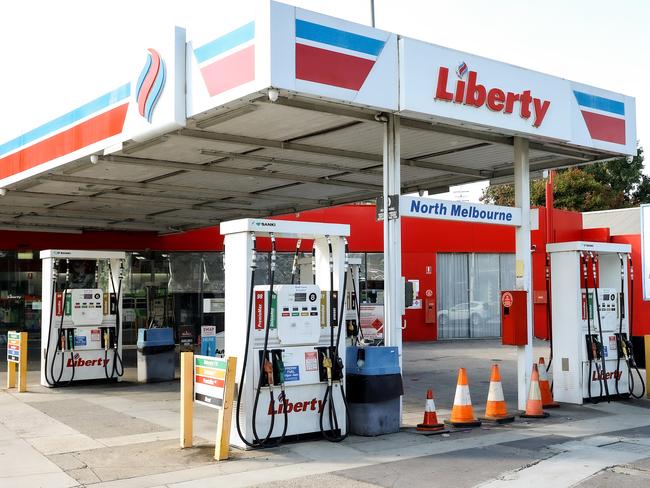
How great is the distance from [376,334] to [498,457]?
10.3m

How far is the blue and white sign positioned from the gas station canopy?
115cm

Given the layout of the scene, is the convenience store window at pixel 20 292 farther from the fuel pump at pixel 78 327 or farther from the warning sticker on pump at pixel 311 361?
the warning sticker on pump at pixel 311 361

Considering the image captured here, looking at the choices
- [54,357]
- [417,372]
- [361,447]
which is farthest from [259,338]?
[417,372]

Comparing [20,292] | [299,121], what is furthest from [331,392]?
[20,292]

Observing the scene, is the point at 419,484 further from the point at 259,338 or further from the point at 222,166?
→ the point at 222,166

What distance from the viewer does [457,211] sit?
36.8 feet

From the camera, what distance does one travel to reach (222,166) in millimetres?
14547

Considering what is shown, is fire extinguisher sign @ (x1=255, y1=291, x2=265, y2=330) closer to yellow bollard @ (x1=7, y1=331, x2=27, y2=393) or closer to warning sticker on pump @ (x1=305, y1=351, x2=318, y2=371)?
warning sticker on pump @ (x1=305, y1=351, x2=318, y2=371)

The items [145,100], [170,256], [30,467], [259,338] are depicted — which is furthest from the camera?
[170,256]

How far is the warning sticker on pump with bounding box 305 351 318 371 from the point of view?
368 inches

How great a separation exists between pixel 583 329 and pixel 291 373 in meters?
5.94

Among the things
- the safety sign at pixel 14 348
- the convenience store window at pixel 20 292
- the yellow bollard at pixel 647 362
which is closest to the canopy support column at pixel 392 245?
the yellow bollard at pixel 647 362

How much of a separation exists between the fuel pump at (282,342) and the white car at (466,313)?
61.9ft

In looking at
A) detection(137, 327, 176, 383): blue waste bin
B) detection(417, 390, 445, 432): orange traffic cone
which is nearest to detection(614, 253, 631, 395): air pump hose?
detection(417, 390, 445, 432): orange traffic cone
